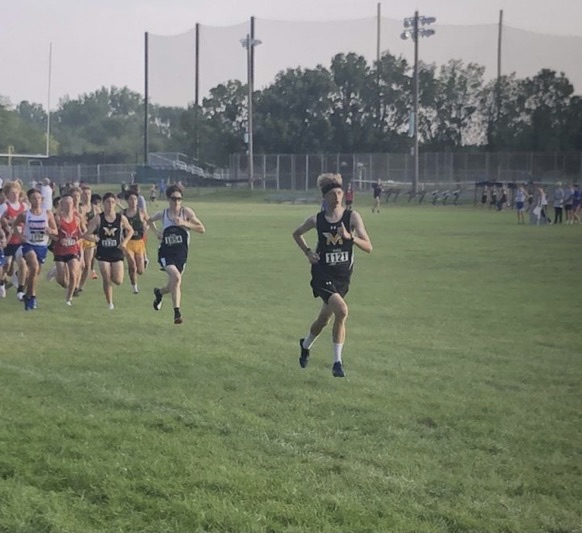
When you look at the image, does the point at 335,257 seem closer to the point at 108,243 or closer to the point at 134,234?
the point at 108,243

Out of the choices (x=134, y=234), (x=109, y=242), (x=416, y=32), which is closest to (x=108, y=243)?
(x=109, y=242)

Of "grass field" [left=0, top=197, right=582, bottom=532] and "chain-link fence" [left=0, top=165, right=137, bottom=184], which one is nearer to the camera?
"grass field" [left=0, top=197, right=582, bottom=532]

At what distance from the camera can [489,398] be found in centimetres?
855

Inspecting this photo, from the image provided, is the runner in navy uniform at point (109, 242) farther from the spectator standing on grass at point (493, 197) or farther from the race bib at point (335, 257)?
the spectator standing on grass at point (493, 197)

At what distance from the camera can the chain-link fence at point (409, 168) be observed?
64.0 meters

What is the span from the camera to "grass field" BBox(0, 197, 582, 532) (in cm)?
567

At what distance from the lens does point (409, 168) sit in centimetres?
7025

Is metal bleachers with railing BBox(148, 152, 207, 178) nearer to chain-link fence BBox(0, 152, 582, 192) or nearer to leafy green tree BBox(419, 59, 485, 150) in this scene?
chain-link fence BBox(0, 152, 582, 192)

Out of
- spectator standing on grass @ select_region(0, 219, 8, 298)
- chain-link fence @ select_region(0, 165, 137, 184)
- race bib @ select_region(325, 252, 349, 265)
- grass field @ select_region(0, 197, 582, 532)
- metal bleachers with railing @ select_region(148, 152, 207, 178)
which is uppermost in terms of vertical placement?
metal bleachers with railing @ select_region(148, 152, 207, 178)

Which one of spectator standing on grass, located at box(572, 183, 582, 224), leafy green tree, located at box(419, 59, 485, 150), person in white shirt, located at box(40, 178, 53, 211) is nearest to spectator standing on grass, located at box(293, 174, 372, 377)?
person in white shirt, located at box(40, 178, 53, 211)

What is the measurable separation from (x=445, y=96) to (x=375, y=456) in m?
77.9

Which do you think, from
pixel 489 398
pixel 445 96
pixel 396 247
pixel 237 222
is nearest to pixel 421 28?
pixel 445 96

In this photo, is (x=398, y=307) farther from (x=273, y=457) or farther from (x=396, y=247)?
(x=396, y=247)

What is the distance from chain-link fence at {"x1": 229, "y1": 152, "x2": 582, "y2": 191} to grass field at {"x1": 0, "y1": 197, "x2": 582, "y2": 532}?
50.3 m
